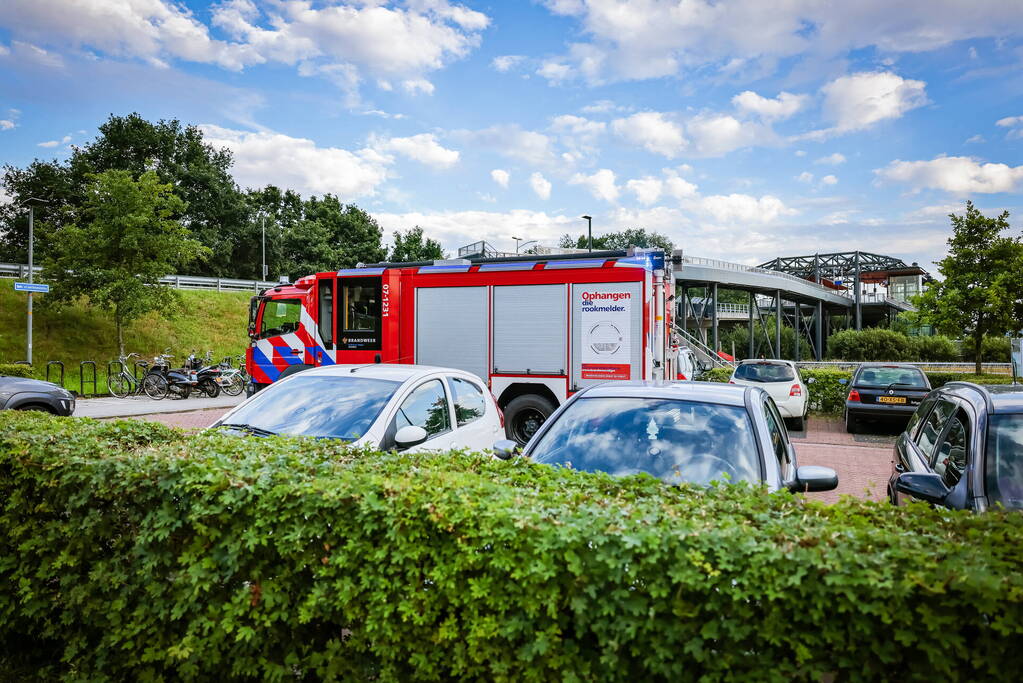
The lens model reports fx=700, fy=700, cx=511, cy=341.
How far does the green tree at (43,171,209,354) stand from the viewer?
25.8 meters

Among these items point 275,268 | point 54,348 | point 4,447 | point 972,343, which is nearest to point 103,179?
point 54,348

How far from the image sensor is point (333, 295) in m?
13.9

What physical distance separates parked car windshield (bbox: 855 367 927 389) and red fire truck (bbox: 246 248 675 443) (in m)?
5.18

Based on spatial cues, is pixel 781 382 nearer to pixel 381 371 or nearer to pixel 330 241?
pixel 381 371

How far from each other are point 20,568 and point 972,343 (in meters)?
24.1

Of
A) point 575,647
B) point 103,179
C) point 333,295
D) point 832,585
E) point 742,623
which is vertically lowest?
point 575,647

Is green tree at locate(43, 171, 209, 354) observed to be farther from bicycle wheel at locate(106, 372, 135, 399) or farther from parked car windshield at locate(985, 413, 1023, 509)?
parked car windshield at locate(985, 413, 1023, 509)

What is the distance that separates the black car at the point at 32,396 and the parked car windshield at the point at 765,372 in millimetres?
13674

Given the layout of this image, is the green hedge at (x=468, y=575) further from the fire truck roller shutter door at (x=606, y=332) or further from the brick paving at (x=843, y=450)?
the fire truck roller shutter door at (x=606, y=332)

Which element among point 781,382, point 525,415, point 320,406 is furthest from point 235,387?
point 320,406

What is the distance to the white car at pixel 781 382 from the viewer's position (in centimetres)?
1516

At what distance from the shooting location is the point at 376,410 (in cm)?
584

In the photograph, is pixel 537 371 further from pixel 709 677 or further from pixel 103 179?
pixel 103 179

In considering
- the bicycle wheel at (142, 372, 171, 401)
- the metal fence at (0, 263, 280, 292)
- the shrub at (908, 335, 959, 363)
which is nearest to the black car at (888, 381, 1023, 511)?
the bicycle wheel at (142, 372, 171, 401)
